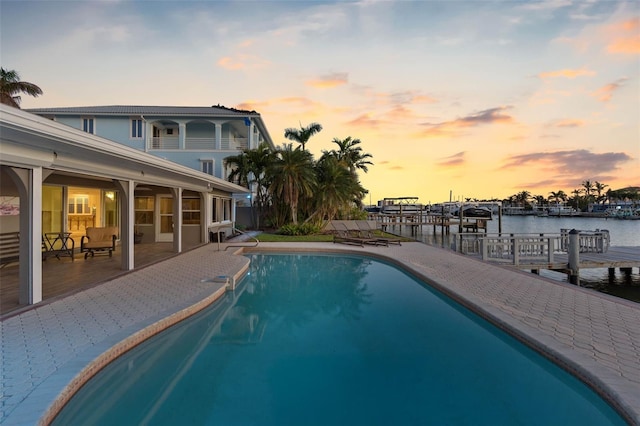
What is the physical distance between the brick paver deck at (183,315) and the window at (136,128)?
2044 cm

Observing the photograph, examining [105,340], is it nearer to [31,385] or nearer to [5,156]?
[31,385]

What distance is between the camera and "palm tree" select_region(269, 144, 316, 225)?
2041 centimetres

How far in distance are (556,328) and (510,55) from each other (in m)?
13.2

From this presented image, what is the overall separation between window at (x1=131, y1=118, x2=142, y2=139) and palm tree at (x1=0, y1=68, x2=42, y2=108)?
26.6ft

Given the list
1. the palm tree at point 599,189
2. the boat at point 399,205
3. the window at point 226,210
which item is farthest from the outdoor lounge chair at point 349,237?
the palm tree at point 599,189

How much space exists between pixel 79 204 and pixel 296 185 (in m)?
11.3

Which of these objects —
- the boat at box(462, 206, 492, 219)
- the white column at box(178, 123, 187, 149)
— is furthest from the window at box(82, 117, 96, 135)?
the boat at box(462, 206, 492, 219)

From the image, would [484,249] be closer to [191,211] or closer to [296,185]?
[296,185]

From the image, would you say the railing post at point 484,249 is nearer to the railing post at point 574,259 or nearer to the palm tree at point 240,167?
the railing post at point 574,259

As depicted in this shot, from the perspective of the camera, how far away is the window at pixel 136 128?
25.2 metres

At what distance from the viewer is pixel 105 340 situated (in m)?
4.37

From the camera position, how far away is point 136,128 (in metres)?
25.4

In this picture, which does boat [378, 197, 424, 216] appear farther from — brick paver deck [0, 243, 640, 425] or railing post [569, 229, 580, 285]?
brick paver deck [0, 243, 640, 425]

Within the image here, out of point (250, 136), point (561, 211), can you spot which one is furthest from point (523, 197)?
point (250, 136)
